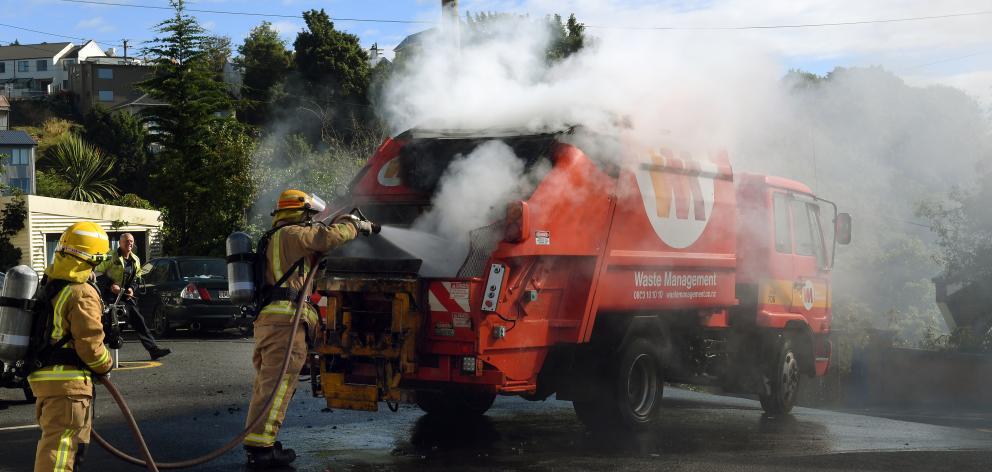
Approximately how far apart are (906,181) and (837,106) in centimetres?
759

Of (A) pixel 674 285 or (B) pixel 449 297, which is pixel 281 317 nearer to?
(B) pixel 449 297

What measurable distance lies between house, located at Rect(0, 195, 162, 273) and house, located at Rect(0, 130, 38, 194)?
24.1 meters

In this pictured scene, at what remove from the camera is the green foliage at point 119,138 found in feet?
194

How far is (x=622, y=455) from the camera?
754 cm

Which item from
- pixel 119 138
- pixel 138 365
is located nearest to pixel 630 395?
pixel 138 365

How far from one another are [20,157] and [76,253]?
55460 mm

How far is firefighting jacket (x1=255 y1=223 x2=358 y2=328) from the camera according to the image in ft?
22.5

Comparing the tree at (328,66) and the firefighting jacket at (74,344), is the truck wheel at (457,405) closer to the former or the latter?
the firefighting jacket at (74,344)

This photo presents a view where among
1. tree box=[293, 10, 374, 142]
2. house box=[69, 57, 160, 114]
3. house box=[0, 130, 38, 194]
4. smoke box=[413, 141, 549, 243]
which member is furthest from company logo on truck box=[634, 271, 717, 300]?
house box=[69, 57, 160, 114]

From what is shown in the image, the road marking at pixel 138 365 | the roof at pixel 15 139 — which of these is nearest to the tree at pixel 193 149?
the road marking at pixel 138 365

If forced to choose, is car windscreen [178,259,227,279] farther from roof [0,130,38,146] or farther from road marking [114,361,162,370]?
roof [0,130,38,146]

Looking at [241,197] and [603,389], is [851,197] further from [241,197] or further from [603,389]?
[603,389]

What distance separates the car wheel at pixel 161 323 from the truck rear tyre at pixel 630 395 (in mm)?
10600

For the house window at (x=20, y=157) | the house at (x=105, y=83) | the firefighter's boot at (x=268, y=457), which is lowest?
the firefighter's boot at (x=268, y=457)
